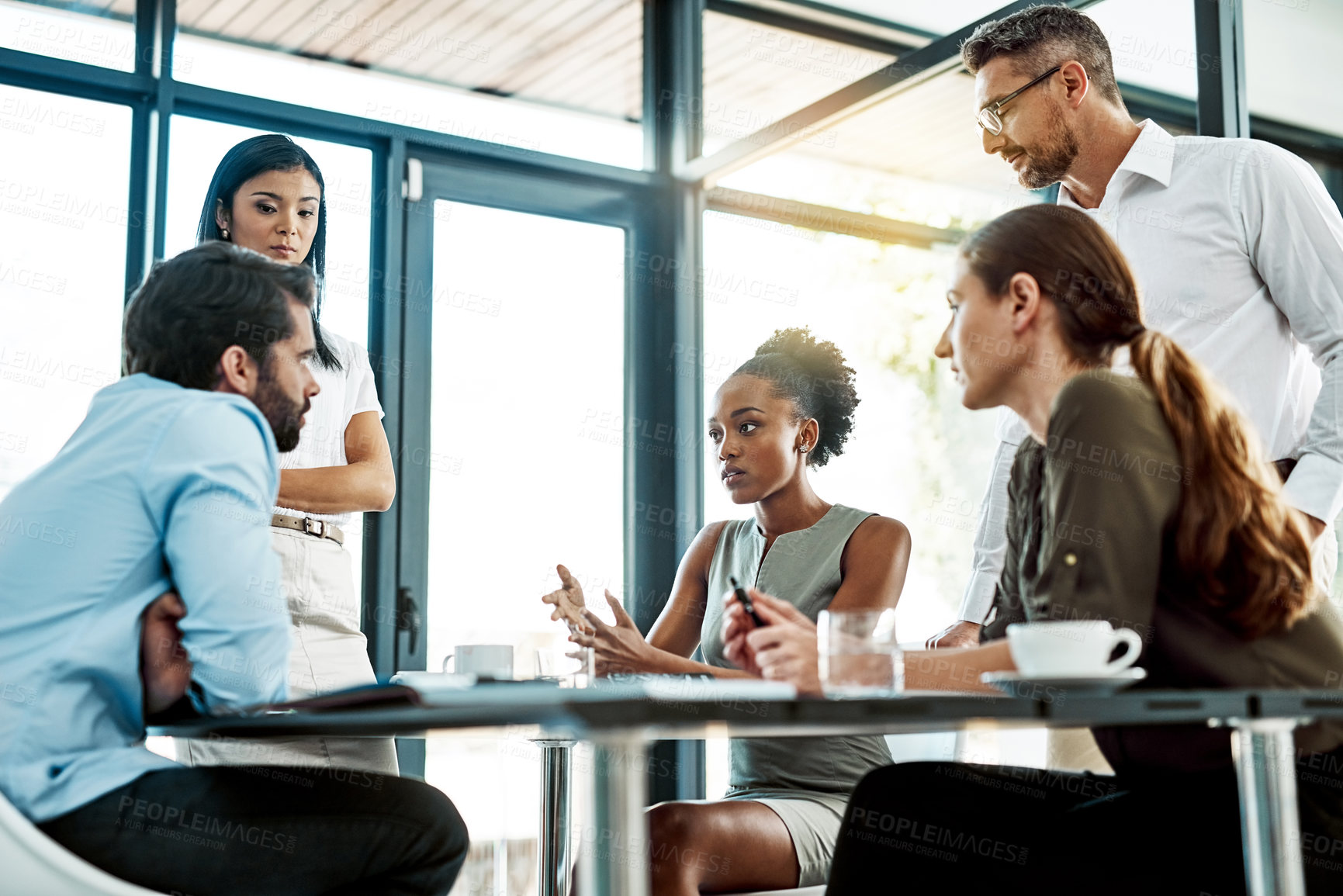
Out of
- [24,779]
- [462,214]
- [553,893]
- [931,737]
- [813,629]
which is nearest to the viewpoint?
[24,779]

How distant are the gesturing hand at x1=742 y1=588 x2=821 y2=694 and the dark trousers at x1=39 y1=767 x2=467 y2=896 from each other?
0.39 metres

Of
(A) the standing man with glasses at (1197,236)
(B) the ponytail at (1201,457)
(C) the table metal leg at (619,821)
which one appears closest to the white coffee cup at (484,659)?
(C) the table metal leg at (619,821)

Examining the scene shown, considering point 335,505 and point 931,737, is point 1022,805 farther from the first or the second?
point 335,505

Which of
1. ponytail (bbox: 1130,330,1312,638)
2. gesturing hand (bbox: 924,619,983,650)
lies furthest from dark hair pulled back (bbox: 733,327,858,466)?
ponytail (bbox: 1130,330,1312,638)

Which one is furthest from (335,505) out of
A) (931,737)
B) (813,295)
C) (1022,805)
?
(813,295)

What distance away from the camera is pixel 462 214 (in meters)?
4.02

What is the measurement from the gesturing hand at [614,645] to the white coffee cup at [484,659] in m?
0.49

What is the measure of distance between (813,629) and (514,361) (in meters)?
2.78

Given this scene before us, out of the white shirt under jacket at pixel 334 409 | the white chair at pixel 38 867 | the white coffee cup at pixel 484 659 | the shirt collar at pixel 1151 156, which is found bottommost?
the white chair at pixel 38 867

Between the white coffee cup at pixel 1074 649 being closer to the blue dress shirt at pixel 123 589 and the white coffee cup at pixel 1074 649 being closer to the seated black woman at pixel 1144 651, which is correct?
the seated black woman at pixel 1144 651

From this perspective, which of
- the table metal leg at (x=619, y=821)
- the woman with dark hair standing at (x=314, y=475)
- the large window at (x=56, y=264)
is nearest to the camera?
the table metal leg at (x=619, y=821)

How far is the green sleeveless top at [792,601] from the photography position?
2.06m

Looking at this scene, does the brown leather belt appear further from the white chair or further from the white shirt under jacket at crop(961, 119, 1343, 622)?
the white shirt under jacket at crop(961, 119, 1343, 622)

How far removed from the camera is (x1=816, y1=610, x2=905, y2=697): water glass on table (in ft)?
3.88
